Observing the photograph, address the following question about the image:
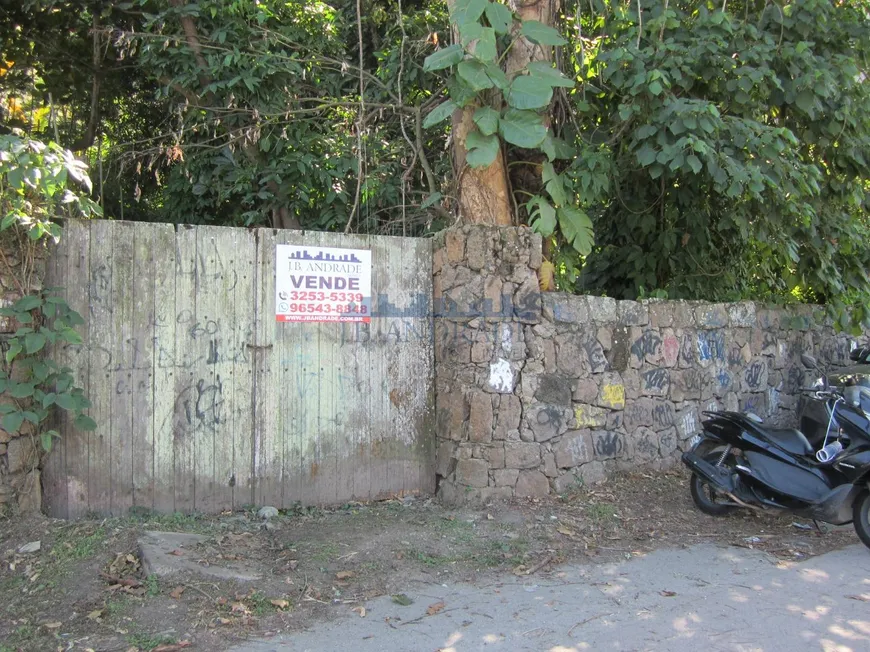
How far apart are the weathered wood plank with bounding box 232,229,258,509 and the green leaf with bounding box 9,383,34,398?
1.37 meters

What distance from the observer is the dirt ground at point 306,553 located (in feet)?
12.9

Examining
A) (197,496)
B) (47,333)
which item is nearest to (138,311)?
(47,333)

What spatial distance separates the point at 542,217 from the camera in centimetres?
634

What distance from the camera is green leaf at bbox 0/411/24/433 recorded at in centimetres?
446

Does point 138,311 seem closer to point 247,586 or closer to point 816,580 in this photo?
point 247,586

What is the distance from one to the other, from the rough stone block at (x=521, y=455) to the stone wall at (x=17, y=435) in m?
3.42

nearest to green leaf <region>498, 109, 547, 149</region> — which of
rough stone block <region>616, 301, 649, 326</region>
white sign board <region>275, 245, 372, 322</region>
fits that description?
white sign board <region>275, 245, 372, 322</region>

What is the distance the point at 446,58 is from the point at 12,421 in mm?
3996

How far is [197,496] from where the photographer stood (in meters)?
5.38

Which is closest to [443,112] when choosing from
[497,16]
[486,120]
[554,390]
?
[486,120]

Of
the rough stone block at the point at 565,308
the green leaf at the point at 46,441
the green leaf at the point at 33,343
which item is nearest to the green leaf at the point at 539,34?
the rough stone block at the point at 565,308

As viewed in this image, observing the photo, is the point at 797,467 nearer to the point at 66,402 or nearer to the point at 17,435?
the point at 66,402

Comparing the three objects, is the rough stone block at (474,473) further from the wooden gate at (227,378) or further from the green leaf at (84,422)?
the green leaf at (84,422)

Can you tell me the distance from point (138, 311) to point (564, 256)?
3715 mm
